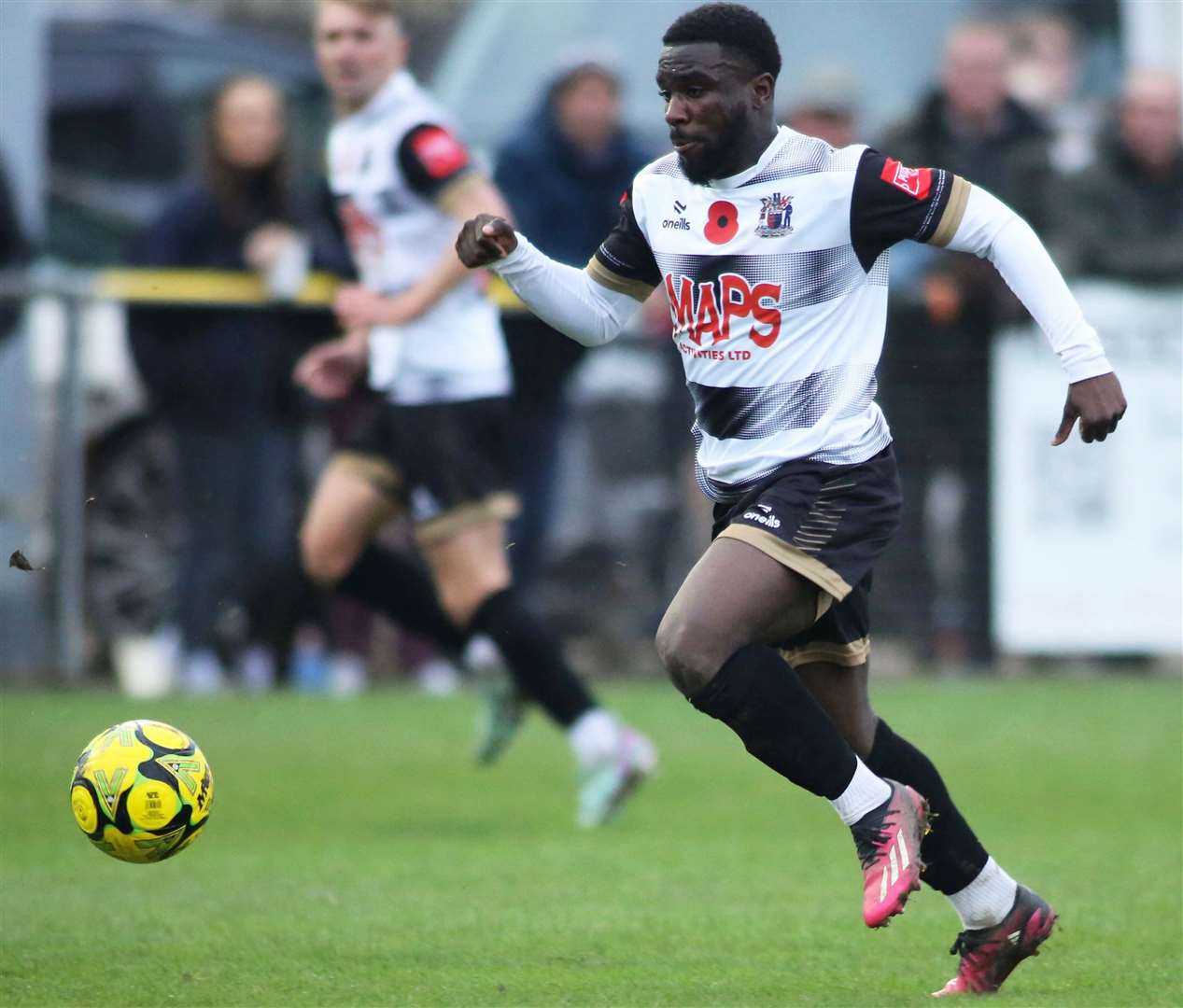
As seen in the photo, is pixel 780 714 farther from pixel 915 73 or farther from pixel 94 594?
pixel 915 73

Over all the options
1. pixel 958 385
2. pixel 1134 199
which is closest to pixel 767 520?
pixel 958 385

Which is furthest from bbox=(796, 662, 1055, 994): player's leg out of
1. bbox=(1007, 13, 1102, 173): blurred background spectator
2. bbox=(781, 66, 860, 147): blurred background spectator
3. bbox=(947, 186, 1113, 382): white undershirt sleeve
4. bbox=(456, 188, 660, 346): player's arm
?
bbox=(1007, 13, 1102, 173): blurred background spectator

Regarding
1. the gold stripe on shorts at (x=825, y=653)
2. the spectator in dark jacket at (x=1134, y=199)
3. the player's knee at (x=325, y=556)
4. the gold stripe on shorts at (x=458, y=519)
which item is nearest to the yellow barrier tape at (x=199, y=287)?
the player's knee at (x=325, y=556)

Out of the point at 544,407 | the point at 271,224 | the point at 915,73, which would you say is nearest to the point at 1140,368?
the point at 915,73

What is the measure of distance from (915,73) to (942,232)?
8.58 metres

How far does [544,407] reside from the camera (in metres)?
11.8

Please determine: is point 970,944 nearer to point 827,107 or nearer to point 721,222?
point 721,222

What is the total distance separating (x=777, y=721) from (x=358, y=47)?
398cm

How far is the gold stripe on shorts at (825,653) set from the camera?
5129 mm

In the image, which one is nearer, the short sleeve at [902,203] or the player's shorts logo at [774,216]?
the short sleeve at [902,203]

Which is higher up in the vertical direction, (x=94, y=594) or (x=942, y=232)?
(x=942, y=232)

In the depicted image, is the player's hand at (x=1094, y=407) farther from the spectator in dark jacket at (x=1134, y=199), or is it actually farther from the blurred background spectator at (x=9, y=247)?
the blurred background spectator at (x=9, y=247)

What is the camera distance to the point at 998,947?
492 cm

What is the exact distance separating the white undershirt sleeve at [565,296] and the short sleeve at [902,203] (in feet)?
2.20
